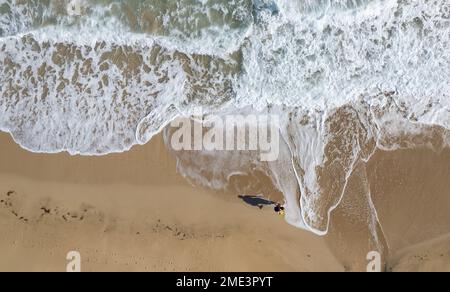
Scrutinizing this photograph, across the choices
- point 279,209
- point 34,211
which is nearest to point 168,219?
point 279,209

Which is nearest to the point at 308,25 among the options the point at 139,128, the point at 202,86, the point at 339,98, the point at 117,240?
the point at 339,98

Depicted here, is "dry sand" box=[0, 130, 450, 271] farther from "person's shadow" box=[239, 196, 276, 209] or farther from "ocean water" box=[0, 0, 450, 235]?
"ocean water" box=[0, 0, 450, 235]

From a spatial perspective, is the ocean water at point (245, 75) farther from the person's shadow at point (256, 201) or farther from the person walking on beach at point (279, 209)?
the person's shadow at point (256, 201)

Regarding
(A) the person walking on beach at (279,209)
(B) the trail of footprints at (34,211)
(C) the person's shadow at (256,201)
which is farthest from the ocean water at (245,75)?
(B) the trail of footprints at (34,211)

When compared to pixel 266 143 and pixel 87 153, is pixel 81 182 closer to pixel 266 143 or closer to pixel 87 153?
pixel 87 153

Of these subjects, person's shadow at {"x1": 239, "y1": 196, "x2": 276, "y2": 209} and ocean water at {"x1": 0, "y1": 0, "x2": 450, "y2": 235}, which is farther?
ocean water at {"x1": 0, "y1": 0, "x2": 450, "y2": 235}

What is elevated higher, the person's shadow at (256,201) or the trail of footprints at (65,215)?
the person's shadow at (256,201)

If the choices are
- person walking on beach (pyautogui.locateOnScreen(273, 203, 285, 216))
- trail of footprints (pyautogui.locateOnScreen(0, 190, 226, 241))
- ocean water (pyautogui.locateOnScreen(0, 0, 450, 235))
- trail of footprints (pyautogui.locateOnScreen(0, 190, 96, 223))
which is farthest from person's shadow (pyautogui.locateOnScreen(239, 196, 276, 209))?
trail of footprints (pyautogui.locateOnScreen(0, 190, 96, 223))

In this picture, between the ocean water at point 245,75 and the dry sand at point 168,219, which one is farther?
the ocean water at point 245,75
